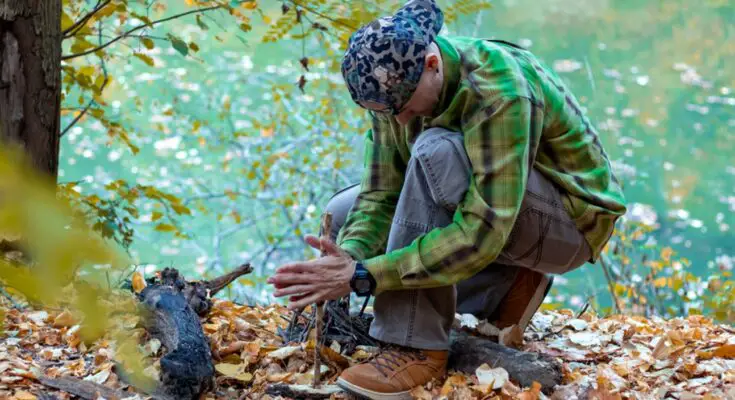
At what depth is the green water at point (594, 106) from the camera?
921cm

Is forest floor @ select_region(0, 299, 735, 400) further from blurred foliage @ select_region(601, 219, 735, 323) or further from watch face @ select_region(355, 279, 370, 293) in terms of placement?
blurred foliage @ select_region(601, 219, 735, 323)

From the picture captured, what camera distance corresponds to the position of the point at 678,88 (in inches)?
420

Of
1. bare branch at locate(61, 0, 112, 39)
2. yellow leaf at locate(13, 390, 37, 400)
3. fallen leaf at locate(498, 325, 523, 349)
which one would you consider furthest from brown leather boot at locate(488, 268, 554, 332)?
bare branch at locate(61, 0, 112, 39)

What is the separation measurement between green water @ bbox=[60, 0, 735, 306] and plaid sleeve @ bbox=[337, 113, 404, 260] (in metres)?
6.44

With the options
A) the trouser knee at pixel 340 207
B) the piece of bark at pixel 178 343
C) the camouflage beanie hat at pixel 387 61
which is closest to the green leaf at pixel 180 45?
the trouser knee at pixel 340 207

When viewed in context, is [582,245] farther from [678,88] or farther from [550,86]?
[678,88]

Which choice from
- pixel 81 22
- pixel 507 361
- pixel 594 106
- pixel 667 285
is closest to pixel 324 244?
pixel 507 361

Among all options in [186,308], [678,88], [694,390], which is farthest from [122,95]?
[694,390]

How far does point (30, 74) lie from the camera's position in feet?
7.86

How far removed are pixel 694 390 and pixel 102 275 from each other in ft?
5.63

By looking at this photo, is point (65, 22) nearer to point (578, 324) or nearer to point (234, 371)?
point (234, 371)

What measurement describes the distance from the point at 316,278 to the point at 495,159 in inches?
18.4

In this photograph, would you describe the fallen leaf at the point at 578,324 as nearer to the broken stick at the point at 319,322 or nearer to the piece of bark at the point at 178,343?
the broken stick at the point at 319,322

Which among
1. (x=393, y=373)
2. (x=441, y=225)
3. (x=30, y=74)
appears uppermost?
(x=30, y=74)
